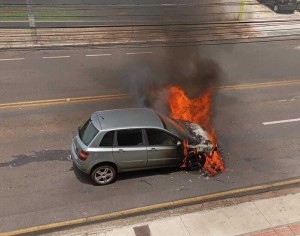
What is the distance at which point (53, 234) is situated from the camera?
740 cm

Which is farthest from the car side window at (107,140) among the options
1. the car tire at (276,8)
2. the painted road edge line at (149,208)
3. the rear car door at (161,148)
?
the car tire at (276,8)

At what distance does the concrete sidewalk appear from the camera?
24.1 feet

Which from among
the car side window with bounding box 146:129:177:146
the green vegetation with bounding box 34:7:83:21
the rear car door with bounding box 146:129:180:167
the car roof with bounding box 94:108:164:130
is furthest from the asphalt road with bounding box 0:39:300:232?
the green vegetation with bounding box 34:7:83:21

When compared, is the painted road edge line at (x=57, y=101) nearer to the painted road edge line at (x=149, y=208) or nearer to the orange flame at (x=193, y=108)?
the orange flame at (x=193, y=108)

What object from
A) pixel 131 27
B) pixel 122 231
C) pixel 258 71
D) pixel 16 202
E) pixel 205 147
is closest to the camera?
pixel 122 231

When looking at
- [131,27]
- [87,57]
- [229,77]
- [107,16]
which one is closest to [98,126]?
[229,77]

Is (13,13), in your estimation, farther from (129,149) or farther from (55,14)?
(129,149)

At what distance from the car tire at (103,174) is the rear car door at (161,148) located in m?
0.94

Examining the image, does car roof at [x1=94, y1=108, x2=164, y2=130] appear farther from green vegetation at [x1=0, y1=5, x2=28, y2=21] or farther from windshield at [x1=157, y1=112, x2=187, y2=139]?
green vegetation at [x1=0, y1=5, x2=28, y2=21]

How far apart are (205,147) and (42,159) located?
14.6ft

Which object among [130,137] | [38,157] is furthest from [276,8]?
[38,157]

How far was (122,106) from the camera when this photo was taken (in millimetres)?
13242

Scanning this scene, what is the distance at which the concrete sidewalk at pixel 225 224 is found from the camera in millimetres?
7352

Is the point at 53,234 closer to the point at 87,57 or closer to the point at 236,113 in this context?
the point at 236,113
